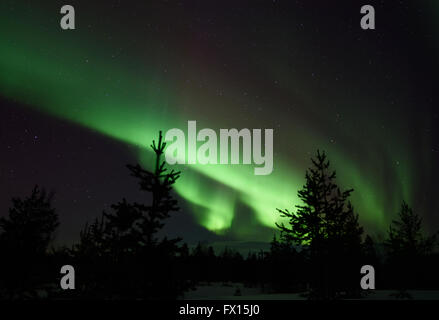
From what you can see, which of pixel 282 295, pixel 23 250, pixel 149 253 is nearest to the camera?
pixel 149 253

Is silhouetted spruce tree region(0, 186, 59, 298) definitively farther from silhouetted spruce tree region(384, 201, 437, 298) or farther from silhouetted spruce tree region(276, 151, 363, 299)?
silhouetted spruce tree region(384, 201, 437, 298)

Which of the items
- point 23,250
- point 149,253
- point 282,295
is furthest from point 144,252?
point 282,295

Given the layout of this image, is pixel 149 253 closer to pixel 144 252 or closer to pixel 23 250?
pixel 144 252

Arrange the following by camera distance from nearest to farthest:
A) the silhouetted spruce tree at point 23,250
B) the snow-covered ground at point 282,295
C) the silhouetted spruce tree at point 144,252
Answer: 1. the silhouetted spruce tree at point 144,252
2. the silhouetted spruce tree at point 23,250
3. the snow-covered ground at point 282,295

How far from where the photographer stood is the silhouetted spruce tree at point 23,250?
1445cm

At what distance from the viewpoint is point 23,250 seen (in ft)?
49.2

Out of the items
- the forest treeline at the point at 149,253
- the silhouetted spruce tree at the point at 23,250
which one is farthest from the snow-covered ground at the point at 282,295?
the silhouetted spruce tree at the point at 23,250

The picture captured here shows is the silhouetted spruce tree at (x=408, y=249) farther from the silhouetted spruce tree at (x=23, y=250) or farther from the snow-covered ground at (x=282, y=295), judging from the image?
the silhouetted spruce tree at (x=23, y=250)

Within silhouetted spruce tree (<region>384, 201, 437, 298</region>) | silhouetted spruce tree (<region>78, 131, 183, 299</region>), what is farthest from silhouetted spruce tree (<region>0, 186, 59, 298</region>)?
silhouetted spruce tree (<region>384, 201, 437, 298</region>)

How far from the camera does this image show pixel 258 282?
5234 cm
